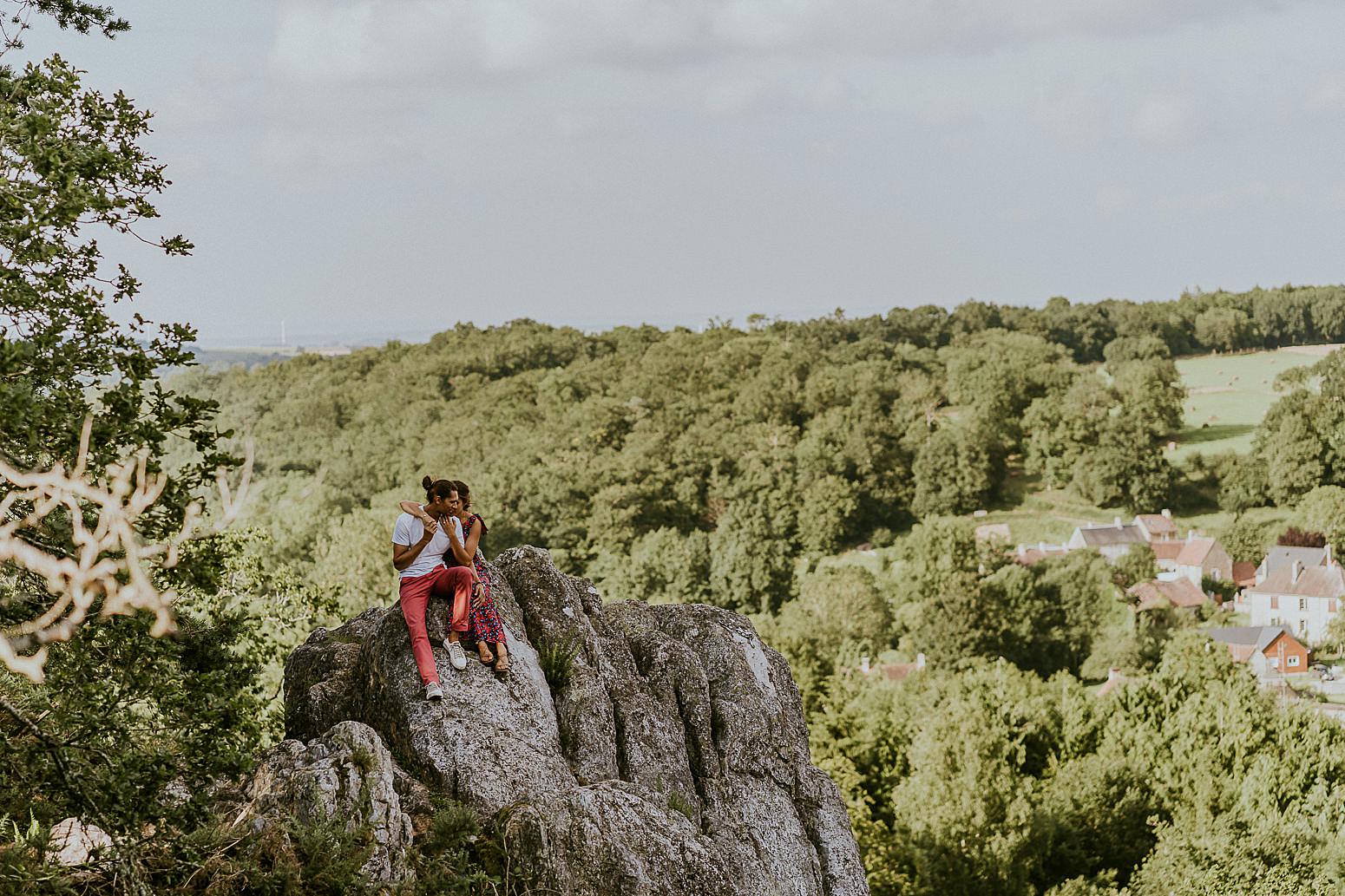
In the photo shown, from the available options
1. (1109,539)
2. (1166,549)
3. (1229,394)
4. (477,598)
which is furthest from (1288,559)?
(477,598)

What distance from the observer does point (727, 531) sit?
260ft

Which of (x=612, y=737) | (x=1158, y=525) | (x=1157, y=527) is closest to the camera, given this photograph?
(x=612, y=737)

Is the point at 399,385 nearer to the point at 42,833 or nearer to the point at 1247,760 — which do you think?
the point at 1247,760

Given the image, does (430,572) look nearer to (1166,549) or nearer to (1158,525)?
(1166,549)

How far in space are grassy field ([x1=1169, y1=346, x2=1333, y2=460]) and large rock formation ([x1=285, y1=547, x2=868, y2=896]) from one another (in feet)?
264

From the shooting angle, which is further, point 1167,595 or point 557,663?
point 1167,595

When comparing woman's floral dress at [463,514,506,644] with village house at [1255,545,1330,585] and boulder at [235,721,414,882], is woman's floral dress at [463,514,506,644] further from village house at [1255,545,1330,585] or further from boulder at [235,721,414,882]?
village house at [1255,545,1330,585]

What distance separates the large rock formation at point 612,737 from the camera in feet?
31.0

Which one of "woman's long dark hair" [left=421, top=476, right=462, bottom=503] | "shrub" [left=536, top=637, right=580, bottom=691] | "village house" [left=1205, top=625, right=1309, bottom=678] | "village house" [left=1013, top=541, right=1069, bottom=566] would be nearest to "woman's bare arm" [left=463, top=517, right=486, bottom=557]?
"woman's long dark hair" [left=421, top=476, right=462, bottom=503]

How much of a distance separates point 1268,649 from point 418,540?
54826mm

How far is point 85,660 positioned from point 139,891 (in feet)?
5.98

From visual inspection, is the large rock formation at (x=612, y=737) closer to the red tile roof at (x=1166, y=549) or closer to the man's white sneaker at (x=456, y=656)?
the man's white sneaker at (x=456, y=656)

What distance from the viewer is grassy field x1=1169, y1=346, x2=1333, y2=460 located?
281 ft

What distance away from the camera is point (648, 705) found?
1196 cm
